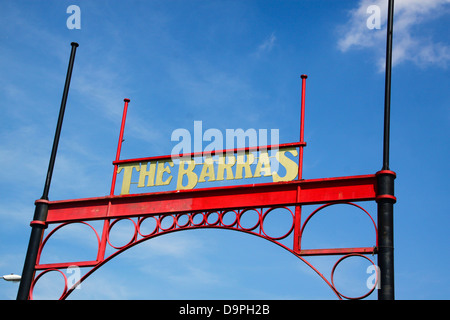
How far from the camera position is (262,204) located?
12805 mm

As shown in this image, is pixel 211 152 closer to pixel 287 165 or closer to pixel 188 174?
pixel 188 174

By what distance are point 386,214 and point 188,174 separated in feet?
14.6

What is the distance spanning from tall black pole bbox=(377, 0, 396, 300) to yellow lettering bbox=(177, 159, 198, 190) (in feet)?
13.2

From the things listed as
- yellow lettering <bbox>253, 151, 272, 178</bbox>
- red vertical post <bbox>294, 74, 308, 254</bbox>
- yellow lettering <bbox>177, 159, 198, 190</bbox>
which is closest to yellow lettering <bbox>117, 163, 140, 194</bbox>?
yellow lettering <bbox>177, 159, 198, 190</bbox>

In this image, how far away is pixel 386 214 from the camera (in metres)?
11.4

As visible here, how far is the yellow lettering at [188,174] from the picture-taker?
45.1 ft

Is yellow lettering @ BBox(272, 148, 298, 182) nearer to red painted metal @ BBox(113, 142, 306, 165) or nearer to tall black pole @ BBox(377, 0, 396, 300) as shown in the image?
red painted metal @ BBox(113, 142, 306, 165)

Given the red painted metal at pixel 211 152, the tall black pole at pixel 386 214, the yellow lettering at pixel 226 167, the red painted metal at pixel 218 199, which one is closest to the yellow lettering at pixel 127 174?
the red painted metal at pixel 211 152

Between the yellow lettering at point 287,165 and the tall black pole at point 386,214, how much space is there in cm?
182
